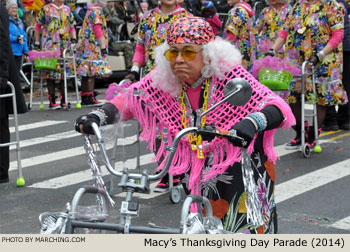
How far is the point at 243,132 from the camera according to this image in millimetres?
3771

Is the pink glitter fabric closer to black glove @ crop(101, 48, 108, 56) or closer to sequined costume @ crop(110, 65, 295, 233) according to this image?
sequined costume @ crop(110, 65, 295, 233)

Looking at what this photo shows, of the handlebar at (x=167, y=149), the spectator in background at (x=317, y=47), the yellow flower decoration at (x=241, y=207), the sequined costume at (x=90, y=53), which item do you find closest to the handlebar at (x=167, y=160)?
the handlebar at (x=167, y=149)

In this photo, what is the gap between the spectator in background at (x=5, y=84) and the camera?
8.28m

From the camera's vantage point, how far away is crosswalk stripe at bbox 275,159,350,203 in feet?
25.9

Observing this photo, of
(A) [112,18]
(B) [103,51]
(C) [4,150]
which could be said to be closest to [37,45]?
(B) [103,51]

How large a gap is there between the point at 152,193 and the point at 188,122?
357 cm

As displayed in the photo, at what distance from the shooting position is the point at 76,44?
595 inches

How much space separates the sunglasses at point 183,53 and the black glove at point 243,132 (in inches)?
28.8

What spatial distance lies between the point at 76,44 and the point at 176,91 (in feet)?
35.5

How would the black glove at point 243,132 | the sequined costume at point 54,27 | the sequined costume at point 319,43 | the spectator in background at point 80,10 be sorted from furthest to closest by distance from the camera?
the spectator in background at point 80,10, the sequined costume at point 54,27, the sequined costume at point 319,43, the black glove at point 243,132

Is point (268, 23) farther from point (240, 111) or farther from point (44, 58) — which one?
point (240, 111)

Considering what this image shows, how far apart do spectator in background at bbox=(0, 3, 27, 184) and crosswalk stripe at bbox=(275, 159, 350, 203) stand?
10.2 ft

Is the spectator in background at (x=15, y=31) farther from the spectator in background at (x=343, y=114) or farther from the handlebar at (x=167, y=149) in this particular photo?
the handlebar at (x=167, y=149)

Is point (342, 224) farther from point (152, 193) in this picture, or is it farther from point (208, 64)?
point (208, 64)
